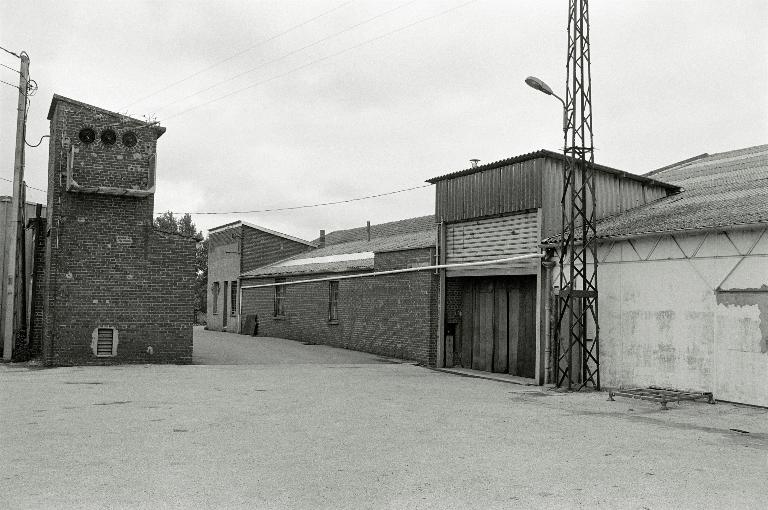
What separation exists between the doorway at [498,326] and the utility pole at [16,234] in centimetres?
1146

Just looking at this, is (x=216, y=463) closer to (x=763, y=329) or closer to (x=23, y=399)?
(x=23, y=399)

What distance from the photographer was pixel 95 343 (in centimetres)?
1633

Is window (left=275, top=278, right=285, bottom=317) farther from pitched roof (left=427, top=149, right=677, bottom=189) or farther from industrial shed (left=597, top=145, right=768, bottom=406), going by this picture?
industrial shed (left=597, top=145, right=768, bottom=406)

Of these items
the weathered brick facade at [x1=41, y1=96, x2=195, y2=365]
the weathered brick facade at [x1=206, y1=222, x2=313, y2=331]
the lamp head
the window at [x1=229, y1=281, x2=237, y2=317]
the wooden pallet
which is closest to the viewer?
the wooden pallet

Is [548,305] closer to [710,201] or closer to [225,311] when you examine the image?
[710,201]

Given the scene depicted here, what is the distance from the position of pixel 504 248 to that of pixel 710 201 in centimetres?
464

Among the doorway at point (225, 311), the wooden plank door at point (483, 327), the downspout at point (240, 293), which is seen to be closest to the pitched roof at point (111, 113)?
the wooden plank door at point (483, 327)

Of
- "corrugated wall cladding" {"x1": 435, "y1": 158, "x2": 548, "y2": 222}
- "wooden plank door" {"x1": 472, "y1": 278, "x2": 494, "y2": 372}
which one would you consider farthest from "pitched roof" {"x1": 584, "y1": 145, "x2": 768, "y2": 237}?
"wooden plank door" {"x1": 472, "y1": 278, "x2": 494, "y2": 372}

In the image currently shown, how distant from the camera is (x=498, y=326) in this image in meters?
17.3

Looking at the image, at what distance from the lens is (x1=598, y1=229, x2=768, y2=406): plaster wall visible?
11.4 metres

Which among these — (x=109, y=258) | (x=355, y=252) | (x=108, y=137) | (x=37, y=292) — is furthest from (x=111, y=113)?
(x=355, y=252)

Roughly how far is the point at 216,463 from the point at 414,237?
17.2m

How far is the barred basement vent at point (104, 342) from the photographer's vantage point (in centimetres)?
1633

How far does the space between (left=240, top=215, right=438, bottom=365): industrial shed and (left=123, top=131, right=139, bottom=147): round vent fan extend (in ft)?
26.4
